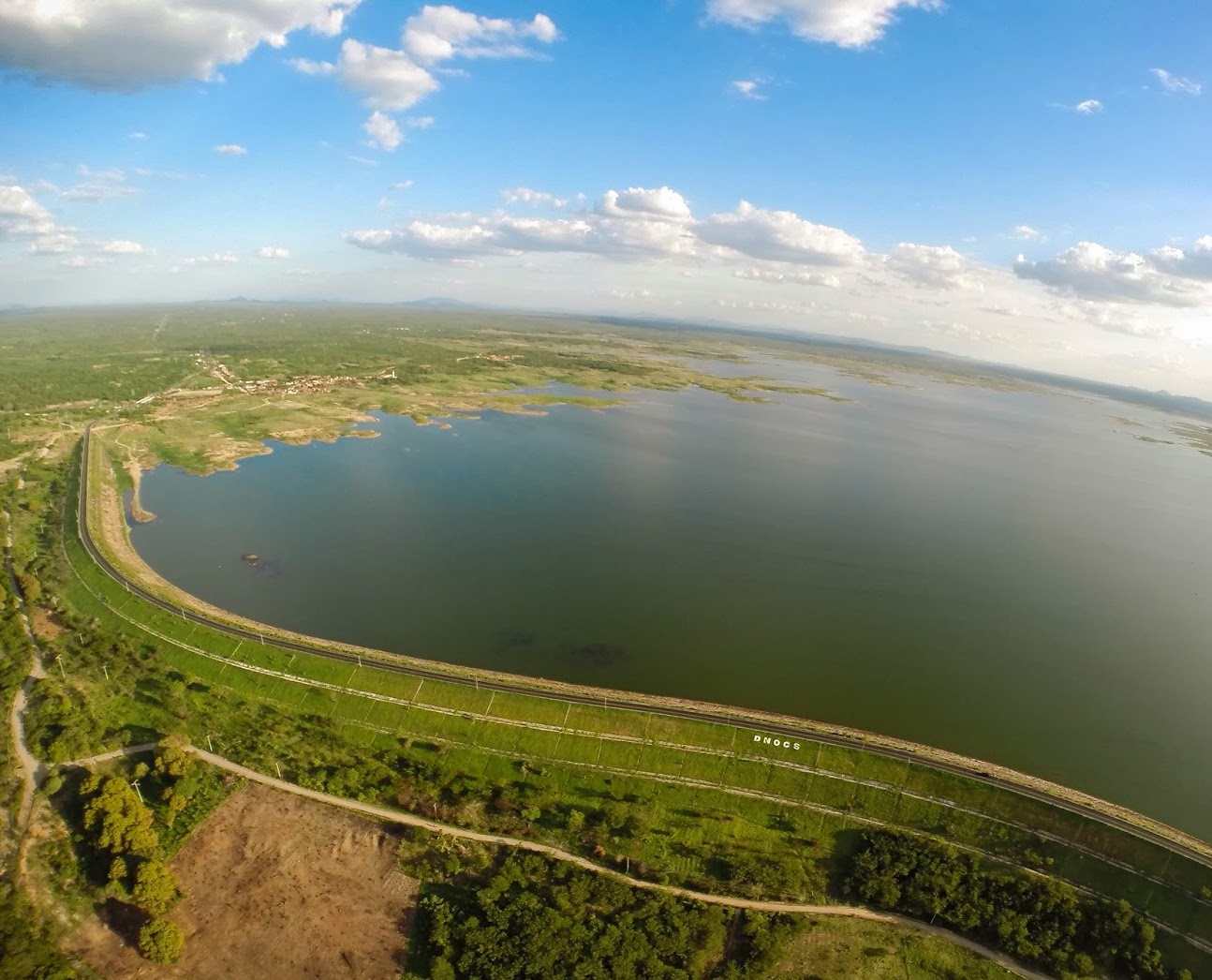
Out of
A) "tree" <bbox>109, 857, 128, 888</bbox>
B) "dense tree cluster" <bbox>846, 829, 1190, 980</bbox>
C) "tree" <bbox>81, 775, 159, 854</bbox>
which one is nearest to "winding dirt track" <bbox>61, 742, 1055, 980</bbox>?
"dense tree cluster" <bbox>846, 829, 1190, 980</bbox>

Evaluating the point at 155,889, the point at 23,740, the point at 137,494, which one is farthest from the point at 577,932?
the point at 137,494

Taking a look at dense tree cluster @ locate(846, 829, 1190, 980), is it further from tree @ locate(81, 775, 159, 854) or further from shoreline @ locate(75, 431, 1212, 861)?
tree @ locate(81, 775, 159, 854)

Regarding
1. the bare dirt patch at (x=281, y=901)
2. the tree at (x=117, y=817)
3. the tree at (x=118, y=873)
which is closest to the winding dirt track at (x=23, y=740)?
the tree at (x=117, y=817)

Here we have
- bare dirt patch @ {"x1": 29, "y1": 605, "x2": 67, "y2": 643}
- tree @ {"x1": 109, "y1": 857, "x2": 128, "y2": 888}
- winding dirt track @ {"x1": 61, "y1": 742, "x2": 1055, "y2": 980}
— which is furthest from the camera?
bare dirt patch @ {"x1": 29, "y1": 605, "x2": 67, "y2": 643}

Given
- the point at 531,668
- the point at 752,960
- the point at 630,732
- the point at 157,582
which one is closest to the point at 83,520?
the point at 157,582

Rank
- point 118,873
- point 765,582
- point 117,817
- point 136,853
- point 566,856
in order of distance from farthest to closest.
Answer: point 765,582
point 566,856
point 117,817
point 136,853
point 118,873

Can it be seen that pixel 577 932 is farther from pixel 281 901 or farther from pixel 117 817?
pixel 117 817

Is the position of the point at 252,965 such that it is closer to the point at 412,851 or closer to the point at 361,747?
the point at 412,851
